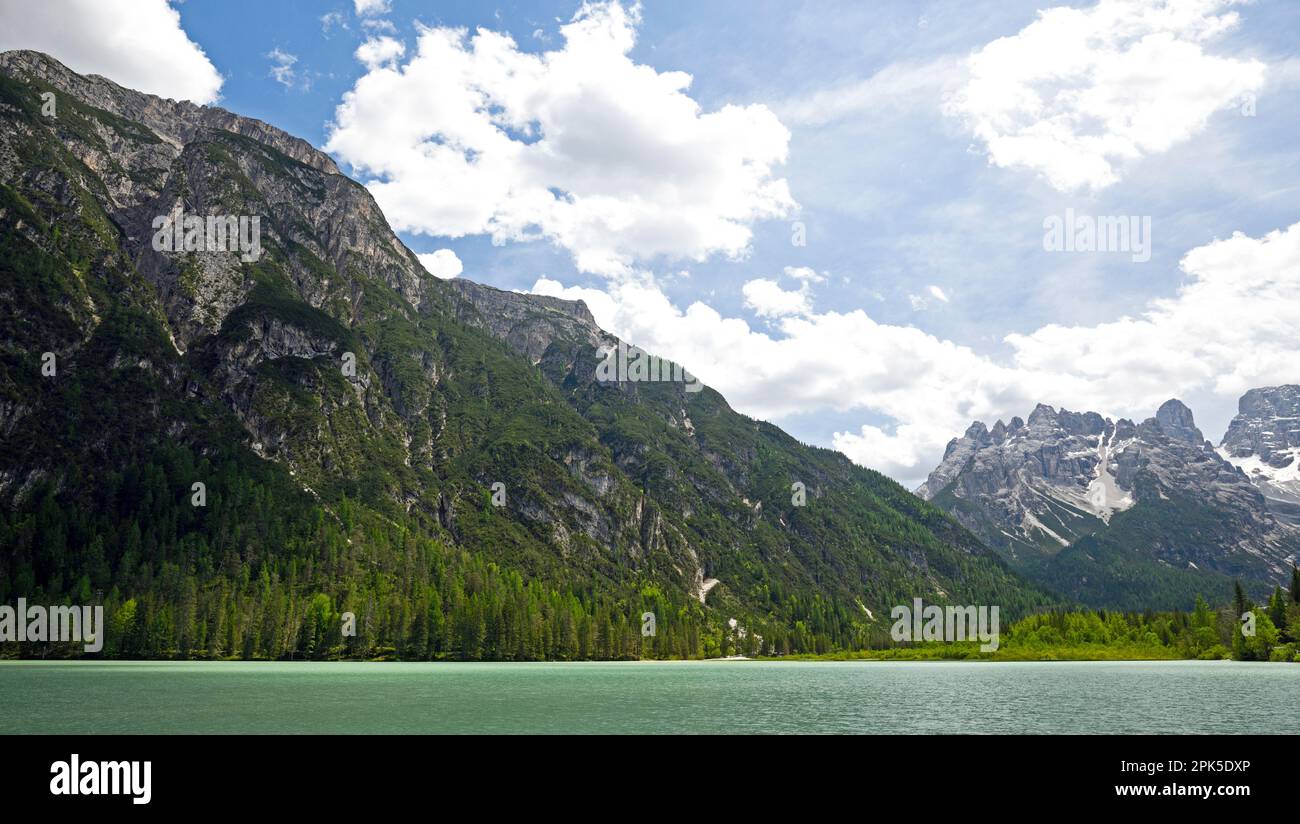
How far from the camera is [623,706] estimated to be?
242 ft

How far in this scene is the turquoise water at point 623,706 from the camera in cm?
5619

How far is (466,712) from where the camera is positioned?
6625 centimetres

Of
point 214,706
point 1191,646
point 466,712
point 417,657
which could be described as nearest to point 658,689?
point 466,712

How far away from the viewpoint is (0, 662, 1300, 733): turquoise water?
56188 millimetres
